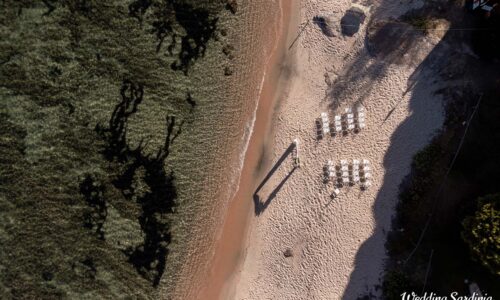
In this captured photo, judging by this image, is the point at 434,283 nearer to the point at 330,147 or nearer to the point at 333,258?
the point at 333,258

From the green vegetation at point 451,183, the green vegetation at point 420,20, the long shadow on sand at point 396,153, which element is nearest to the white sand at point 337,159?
the long shadow on sand at point 396,153

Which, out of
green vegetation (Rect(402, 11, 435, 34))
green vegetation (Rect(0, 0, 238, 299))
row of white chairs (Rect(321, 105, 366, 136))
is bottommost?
green vegetation (Rect(0, 0, 238, 299))

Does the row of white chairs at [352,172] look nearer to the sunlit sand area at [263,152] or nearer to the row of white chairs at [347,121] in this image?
the sunlit sand area at [263,152]

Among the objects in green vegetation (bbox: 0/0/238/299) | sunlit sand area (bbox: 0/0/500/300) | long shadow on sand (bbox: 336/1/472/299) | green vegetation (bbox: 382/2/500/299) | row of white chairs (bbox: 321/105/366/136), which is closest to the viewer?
green vegetation (bbox: 0/0/238/299)

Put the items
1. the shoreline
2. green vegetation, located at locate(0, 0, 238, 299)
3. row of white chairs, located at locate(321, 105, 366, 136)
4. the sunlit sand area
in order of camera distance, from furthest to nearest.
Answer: the shoreline, row of white chairs, located at locate(321, 105, 366, 136), the sunlit sand area, green vegetation, located at locate(0, 0, 238, 299)

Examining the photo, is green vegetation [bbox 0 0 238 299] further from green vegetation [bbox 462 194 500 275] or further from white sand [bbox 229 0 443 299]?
green vegetation [bbox 462 194 500 275]

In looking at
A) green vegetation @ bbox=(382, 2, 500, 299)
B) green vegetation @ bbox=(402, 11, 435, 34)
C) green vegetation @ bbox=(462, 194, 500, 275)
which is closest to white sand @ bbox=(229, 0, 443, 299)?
green vegetation @ bbox=(402, 11, 435, 34)

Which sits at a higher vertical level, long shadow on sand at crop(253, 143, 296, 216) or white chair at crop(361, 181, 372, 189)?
white chair at crop(361, 181, 372, 189)
